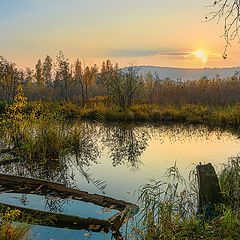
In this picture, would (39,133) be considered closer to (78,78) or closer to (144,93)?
(144,93)

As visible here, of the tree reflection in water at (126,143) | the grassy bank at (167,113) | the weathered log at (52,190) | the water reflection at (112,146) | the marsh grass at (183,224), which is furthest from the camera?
the grassy bank at (167,113)

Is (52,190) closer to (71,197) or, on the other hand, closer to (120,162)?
(71,197)

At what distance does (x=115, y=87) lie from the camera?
2439 cm

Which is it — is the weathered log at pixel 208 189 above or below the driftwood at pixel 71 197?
above

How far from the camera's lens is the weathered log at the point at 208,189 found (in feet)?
20.1

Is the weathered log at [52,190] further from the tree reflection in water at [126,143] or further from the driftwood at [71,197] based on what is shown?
the tree reflection in water at [126,143]

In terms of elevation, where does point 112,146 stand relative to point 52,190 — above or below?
below

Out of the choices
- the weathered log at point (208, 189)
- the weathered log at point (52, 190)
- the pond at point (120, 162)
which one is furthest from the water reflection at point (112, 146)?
the weathered log at point (208, 189)

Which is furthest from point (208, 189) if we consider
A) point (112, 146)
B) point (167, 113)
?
point (167, 113)

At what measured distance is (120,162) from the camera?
38.2 feet

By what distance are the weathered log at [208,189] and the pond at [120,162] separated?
1.64 metres

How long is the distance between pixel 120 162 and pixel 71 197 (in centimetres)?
442

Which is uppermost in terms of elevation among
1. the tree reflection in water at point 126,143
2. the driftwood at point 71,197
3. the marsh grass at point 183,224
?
the marsh grass at point 183,224

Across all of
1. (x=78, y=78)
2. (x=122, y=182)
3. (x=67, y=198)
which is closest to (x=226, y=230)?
(x=67, y=198)
